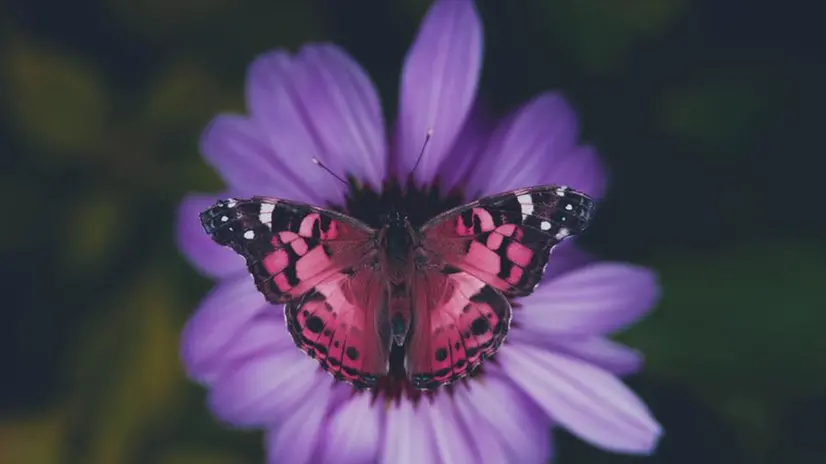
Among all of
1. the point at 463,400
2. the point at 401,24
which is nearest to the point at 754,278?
the point at 463,400

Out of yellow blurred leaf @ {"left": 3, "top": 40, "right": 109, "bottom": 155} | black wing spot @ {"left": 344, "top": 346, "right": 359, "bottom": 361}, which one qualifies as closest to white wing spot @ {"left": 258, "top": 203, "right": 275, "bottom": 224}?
black wing spot @ {"left": 344, "top": 346, "right": 359, "bottom": 361}

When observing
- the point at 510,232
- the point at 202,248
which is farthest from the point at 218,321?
the point at 510,232

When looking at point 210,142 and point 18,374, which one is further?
point 18,374

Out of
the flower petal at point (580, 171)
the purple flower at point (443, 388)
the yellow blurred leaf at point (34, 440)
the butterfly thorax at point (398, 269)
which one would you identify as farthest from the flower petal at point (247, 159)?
the yellow blurred leaf at point (34, 440)

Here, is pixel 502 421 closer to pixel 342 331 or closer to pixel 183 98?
pixel 342 331

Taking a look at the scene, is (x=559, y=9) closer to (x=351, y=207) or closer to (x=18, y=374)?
(x=351, y=207)

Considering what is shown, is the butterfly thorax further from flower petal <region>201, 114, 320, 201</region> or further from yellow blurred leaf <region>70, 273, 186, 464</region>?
yellow blurred leaf <region>70, 273, 186, 464</region>
